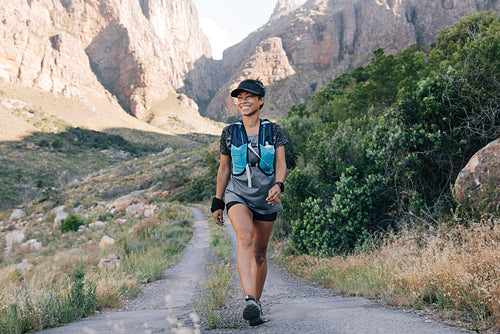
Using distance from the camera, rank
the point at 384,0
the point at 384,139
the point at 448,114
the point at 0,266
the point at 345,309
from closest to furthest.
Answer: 1. the point at 345,309
2. the point at 448,114
3. the point at 384,139
4. the point at 0,266
5. the point at 384,0

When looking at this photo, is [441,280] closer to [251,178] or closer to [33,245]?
[251,178]

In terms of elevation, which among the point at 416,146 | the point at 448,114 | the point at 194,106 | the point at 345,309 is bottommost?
the point at 345,309

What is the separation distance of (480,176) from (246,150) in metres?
4.63

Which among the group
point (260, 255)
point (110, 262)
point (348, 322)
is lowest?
point (110, 262)

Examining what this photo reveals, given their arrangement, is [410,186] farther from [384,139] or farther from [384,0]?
[384,0]

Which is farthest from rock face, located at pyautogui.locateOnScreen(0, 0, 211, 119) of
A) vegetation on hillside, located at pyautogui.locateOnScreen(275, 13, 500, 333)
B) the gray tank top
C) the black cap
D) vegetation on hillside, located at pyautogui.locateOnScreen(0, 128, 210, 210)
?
the gray tank top

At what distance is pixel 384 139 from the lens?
22.4 feet

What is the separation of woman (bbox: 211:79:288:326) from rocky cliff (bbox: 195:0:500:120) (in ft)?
333

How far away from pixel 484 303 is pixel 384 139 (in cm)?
512

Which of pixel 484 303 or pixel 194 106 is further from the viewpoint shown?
pixel 194 106

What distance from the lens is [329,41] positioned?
13088 cm

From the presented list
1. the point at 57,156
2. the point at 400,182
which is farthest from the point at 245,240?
the point at 57,156

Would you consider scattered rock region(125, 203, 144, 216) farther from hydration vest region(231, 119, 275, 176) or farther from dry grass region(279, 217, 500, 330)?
hydration vest region(231, 119, 275, 176)

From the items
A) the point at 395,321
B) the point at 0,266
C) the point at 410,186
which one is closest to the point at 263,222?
the point at 395,321
